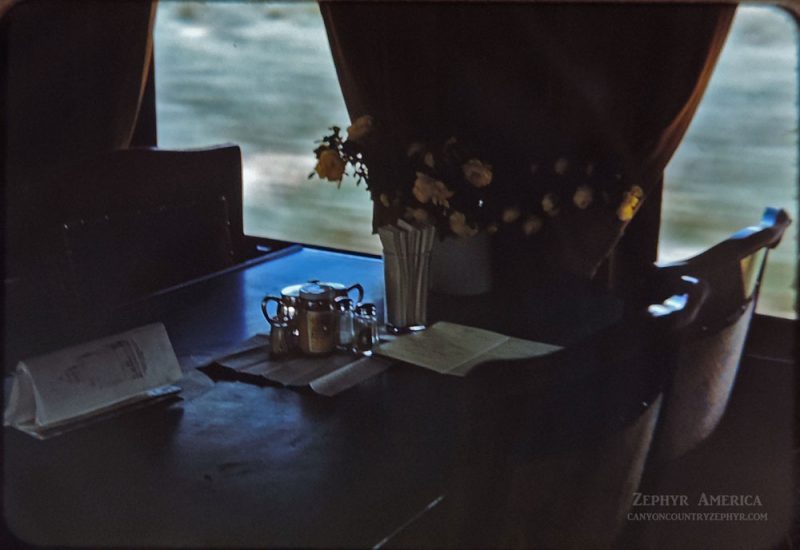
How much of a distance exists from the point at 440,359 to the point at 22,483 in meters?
0.59

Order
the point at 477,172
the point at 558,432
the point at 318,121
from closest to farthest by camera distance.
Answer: the point at 558,432 → the point at 477,172 → the point at 318,121

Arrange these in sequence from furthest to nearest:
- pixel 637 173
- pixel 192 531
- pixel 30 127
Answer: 1. pixel 30 127
2. pixel 637 173
3. pixel 192 531

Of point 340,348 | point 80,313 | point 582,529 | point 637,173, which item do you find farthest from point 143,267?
point 582,529

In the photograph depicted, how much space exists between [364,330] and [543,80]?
38.5 inches

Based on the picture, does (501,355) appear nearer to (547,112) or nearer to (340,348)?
(340,348)

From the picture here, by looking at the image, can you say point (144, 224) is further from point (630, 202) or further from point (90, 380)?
point (630, 202)

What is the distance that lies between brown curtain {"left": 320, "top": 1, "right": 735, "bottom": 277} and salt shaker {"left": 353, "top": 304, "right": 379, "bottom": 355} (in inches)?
16.5

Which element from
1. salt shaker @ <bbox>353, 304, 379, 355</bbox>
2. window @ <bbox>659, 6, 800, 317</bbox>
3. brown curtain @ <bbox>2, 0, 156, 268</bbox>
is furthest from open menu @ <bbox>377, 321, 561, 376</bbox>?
brown curtain @ <bbox>2, 0, 156, 268</bbox>

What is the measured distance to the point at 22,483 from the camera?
3.10ft

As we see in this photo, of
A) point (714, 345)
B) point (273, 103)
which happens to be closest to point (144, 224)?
point (273, 103)

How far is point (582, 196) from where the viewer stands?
1669mm

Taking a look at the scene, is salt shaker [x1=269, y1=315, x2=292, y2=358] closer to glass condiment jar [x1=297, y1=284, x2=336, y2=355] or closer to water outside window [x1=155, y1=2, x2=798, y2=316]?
glass condiment jar [x1=297, y1=284, x2=336, y2=355]

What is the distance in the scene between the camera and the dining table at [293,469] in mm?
834

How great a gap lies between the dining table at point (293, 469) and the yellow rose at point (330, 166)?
390mm
